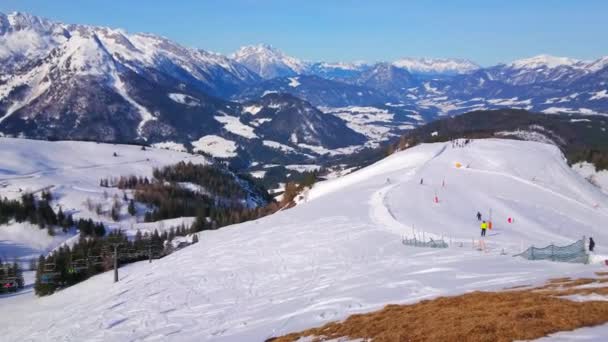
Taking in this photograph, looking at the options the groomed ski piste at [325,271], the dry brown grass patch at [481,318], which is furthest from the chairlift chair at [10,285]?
the dry brown grass patch at [481,318]

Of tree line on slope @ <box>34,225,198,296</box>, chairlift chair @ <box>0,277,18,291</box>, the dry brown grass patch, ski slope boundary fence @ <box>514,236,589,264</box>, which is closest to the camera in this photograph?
the dry brown grass patch

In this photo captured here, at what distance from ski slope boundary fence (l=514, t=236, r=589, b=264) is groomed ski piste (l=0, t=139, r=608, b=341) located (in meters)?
1.47

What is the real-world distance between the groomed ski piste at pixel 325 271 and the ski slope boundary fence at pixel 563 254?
1468 millimetres

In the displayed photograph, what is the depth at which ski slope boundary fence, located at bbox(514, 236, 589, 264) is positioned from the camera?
3819 centimetres

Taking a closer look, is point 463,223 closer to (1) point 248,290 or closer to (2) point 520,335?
(1) point 248,290

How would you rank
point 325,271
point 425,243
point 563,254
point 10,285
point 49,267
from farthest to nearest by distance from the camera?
1. point 10,285
2. point 49,267
3. point 425,243
4. point 325,271
5. point 563,254

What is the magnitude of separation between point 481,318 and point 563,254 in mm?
22168

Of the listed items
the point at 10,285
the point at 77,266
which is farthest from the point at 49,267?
the point at 10,285

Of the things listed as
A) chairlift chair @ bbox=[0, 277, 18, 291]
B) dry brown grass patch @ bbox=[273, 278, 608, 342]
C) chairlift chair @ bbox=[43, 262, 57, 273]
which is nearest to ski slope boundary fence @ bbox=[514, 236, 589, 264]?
dry brown grass patch @ bbox=[273, 278, 608, 342]

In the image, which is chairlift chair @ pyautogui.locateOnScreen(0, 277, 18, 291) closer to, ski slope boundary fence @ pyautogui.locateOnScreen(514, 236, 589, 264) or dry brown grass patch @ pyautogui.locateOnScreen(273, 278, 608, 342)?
dry brown grass patch @ pyautogui.locateOnScreen(273, 278, 608, 342)

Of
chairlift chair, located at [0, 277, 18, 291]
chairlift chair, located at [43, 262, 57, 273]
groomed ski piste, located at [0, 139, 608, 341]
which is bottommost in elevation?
chairlift chair, located at [0, 277, 18, 291]

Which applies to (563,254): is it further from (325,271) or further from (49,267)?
→ (49,267)

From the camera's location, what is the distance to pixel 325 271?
43812 mm

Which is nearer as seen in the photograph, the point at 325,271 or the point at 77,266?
the point at 325,271
